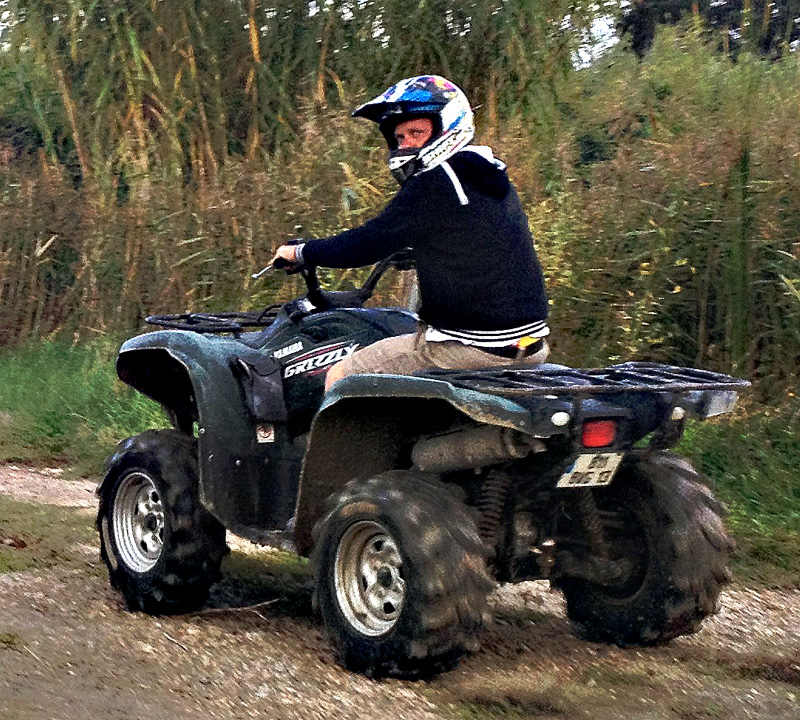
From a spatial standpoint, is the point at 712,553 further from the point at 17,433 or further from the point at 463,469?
the point at 17,433

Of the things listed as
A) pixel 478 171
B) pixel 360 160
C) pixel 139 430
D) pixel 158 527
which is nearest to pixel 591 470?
pixel 478 171

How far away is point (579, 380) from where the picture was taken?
4402mm

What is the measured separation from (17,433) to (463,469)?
6.03 meters

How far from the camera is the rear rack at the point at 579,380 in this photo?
4.21m

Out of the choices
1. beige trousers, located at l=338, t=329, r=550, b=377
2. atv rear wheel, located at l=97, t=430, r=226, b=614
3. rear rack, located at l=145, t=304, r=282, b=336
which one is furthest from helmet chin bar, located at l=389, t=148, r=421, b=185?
atv rear wheel, located at l=97, t=430, r=226, b=614

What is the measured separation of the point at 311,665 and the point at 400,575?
1.69 ft

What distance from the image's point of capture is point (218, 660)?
15.5ft

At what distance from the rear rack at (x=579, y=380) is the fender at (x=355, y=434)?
21 cm

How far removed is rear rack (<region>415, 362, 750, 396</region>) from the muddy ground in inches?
40.0

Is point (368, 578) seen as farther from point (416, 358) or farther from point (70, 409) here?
point (70, 409)

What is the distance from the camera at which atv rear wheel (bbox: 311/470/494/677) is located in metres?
4.28

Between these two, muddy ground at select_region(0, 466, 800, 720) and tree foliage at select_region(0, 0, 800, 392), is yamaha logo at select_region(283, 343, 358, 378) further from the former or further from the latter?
tree foliage at select_region(0, 0, 800, 392)

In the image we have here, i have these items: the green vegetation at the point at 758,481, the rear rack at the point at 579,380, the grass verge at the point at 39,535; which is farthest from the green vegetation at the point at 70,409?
the rear rack at the point at 579,380

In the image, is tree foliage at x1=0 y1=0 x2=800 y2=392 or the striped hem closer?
the striped hem
